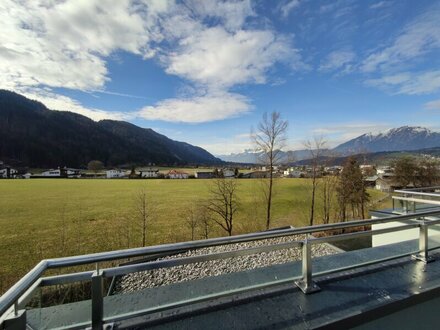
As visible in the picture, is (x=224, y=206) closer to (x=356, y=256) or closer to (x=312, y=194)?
(x=312, y=194)

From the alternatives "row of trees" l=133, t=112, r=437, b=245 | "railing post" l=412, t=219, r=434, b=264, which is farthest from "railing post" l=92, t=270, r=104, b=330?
"row of trees" l=133, t=112, r=437, b=245

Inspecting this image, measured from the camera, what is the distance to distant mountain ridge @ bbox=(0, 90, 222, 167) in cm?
11338

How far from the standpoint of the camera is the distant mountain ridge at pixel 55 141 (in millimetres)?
113375

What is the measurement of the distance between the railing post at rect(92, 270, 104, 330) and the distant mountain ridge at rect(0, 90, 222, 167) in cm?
13186

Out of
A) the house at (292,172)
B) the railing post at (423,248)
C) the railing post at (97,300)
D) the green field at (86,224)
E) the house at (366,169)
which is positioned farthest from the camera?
the house at (292,172)

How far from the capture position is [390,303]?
7.26ft

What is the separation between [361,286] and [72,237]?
2572 centimetres

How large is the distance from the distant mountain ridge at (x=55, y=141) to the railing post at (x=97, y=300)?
5191 inches

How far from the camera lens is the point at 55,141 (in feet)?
403

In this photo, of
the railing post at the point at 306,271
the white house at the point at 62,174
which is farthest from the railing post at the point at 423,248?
the white house at the point at 62,174

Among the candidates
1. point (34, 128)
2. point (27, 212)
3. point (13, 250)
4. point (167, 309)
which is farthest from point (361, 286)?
point (34, 128)

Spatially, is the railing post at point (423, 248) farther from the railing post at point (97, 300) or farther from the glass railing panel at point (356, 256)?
the railing post at point (97, 300)

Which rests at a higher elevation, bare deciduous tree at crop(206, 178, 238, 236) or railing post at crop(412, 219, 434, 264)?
railing post at crop(412, 219, 434, 264)

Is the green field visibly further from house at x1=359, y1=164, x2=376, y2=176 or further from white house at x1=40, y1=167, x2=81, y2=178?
white house at x1=40, y1=167, x2=81, y2=178
